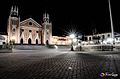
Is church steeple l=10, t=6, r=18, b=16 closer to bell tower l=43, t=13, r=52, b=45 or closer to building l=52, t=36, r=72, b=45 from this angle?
bell tower l=43, t=13, r=52, b=45

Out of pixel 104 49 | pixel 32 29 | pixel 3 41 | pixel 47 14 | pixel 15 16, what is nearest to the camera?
pixel 104 49

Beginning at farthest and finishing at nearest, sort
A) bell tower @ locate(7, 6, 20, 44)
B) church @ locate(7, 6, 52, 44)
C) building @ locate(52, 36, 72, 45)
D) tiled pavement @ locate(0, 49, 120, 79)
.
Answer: building @ locate(52, 36, 72, 45)
church @ locate(7, 6, 52, 44)
bell tower @ locate(7, 6, 20, 44)
tiled pavement @ locate(0, 49, 120, 79)

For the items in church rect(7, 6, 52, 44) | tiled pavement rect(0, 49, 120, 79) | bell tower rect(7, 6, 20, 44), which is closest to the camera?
tiled pavement rect(0, 49, 120, 79)

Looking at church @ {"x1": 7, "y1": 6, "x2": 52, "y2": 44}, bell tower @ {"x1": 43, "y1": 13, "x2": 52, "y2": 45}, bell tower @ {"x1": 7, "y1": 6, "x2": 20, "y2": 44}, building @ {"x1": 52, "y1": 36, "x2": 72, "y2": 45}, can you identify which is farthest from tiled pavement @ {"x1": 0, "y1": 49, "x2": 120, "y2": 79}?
building @ {"x1": 52, "y1": 36, "x2": 72, "y2": 45}

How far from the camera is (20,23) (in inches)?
2288

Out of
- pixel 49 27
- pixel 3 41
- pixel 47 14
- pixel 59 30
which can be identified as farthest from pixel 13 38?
pixel 59 30

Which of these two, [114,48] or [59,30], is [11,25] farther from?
[114,48]

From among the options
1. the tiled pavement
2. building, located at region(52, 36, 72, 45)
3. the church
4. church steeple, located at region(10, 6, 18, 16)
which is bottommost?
the tiled pavement

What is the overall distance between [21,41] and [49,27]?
56.5 ft

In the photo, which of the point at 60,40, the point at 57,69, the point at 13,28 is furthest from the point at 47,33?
the point at 57,69

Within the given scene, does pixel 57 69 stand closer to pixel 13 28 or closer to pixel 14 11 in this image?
pixel 13 28

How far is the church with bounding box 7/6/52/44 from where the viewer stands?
5457 centimetres

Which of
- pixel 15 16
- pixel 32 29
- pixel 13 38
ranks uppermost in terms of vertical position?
pixel 15 16

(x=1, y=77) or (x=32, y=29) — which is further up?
(x=32, y=29)
